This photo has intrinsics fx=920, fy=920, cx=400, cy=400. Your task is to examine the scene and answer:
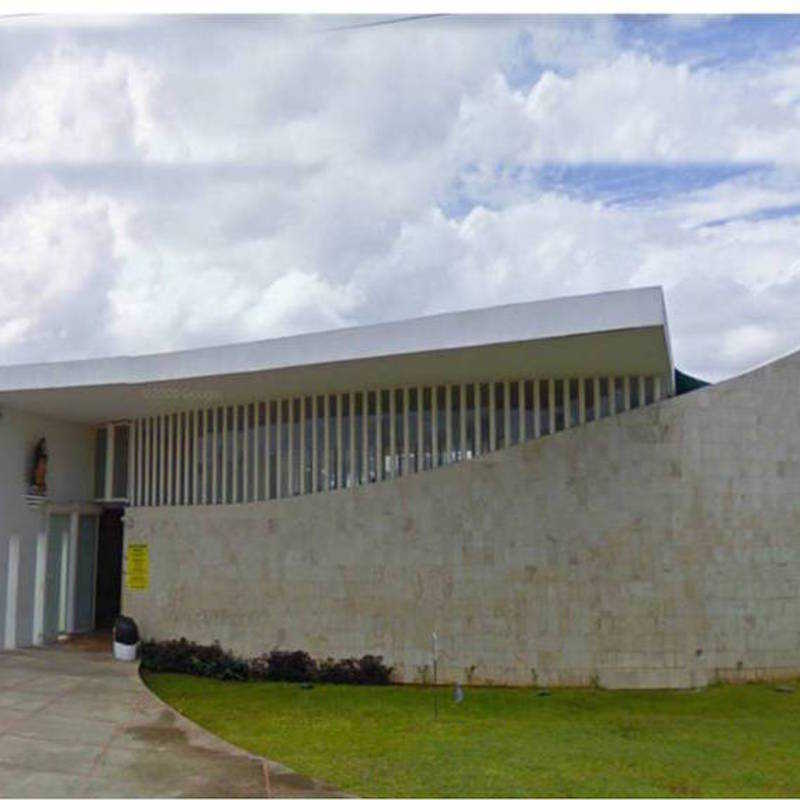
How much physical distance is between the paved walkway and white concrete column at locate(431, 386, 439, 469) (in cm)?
495

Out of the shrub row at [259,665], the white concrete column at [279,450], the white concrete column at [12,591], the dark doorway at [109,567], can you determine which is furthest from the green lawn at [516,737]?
the dark doorway at [109,567]

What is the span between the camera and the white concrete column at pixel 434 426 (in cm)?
1333

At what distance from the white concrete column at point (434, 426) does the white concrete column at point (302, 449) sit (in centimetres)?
222

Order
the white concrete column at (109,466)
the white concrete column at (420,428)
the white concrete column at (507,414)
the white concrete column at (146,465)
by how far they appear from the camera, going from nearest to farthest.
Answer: the white concrete column at (507,414), the white concrete column at (420,428), the white concrete column at (146,465), the white concrete column at (109,466)

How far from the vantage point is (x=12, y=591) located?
1541cm

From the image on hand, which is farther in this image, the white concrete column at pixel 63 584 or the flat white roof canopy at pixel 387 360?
the white concrete column at pixel 63 584

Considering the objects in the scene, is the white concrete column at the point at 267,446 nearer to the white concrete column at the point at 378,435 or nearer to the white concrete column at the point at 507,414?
the white concrete column at the point at 378,435

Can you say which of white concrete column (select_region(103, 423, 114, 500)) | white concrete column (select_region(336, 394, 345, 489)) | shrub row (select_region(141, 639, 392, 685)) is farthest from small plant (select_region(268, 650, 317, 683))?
white concrete column (select_region(103, 423, 114, 500))

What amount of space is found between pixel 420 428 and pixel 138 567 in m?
5.64

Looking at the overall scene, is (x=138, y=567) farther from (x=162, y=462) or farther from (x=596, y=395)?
(x=596, y=395)

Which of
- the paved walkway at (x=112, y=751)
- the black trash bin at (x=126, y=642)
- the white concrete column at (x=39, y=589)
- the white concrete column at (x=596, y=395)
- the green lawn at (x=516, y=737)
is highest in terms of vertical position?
the white concrete column at (x=596, y=395)

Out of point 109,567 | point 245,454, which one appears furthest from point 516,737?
point 109,567

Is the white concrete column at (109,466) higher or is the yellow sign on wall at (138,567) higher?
the white concrete column at (109,466)

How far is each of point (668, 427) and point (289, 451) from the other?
19.1 feet
